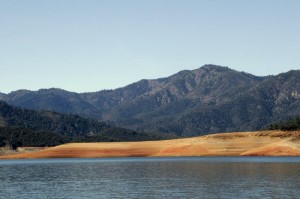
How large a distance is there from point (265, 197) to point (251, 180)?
2223 cm

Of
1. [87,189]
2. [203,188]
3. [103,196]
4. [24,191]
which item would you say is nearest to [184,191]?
[203,188]

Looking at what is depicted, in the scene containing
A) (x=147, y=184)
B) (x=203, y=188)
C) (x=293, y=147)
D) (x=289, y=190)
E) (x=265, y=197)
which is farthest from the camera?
(x=293, y=147)

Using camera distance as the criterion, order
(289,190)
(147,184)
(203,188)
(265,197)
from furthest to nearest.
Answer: (147,184) < (203,188) < (289,190) < (265,197)

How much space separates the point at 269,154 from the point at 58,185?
126917mm

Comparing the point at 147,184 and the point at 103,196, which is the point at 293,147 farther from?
the point at 103,196

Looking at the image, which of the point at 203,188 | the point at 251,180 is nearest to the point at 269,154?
the point at 251,180

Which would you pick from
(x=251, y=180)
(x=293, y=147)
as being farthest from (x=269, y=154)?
(x=251, y=180)

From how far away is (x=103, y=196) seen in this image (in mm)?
70000

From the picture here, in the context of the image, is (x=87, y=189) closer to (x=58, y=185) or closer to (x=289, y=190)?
(x=58, y=185)

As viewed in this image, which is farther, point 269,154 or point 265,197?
point 269,154

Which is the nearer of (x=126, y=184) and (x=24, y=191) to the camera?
(x=24, y=191)

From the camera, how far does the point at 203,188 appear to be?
75.6 meters

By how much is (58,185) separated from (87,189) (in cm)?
1028

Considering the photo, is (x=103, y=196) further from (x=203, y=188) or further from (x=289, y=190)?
(x=289, y=190)
